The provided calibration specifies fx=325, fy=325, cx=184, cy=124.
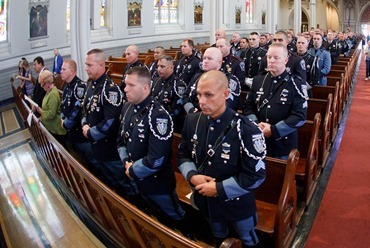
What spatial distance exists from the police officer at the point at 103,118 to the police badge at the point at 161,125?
3.08 feet

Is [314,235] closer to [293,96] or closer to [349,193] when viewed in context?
[349,193]

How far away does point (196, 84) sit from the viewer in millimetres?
3891

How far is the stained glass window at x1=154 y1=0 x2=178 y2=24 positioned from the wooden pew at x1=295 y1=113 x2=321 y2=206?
13364mm

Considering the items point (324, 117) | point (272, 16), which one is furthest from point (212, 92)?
point (272, 16)

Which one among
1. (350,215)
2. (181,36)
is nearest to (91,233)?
(350,215)

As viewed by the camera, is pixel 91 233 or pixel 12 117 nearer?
pixel 91 233

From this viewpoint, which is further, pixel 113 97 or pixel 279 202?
pixel 113 97

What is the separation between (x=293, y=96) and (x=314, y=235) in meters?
1.35

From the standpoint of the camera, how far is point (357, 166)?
4594mm

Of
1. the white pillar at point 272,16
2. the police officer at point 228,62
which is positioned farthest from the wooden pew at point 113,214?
the white pillar at point 272,16

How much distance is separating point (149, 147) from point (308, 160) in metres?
1.77

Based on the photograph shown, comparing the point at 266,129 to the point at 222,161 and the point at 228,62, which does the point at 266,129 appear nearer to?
the point at 222,161

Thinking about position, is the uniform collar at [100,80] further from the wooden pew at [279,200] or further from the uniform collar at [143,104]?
the wooden pew at [279,200]

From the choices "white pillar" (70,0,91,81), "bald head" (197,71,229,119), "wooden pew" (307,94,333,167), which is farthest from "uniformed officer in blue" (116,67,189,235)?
"white pillar" (70,0,91,81)
